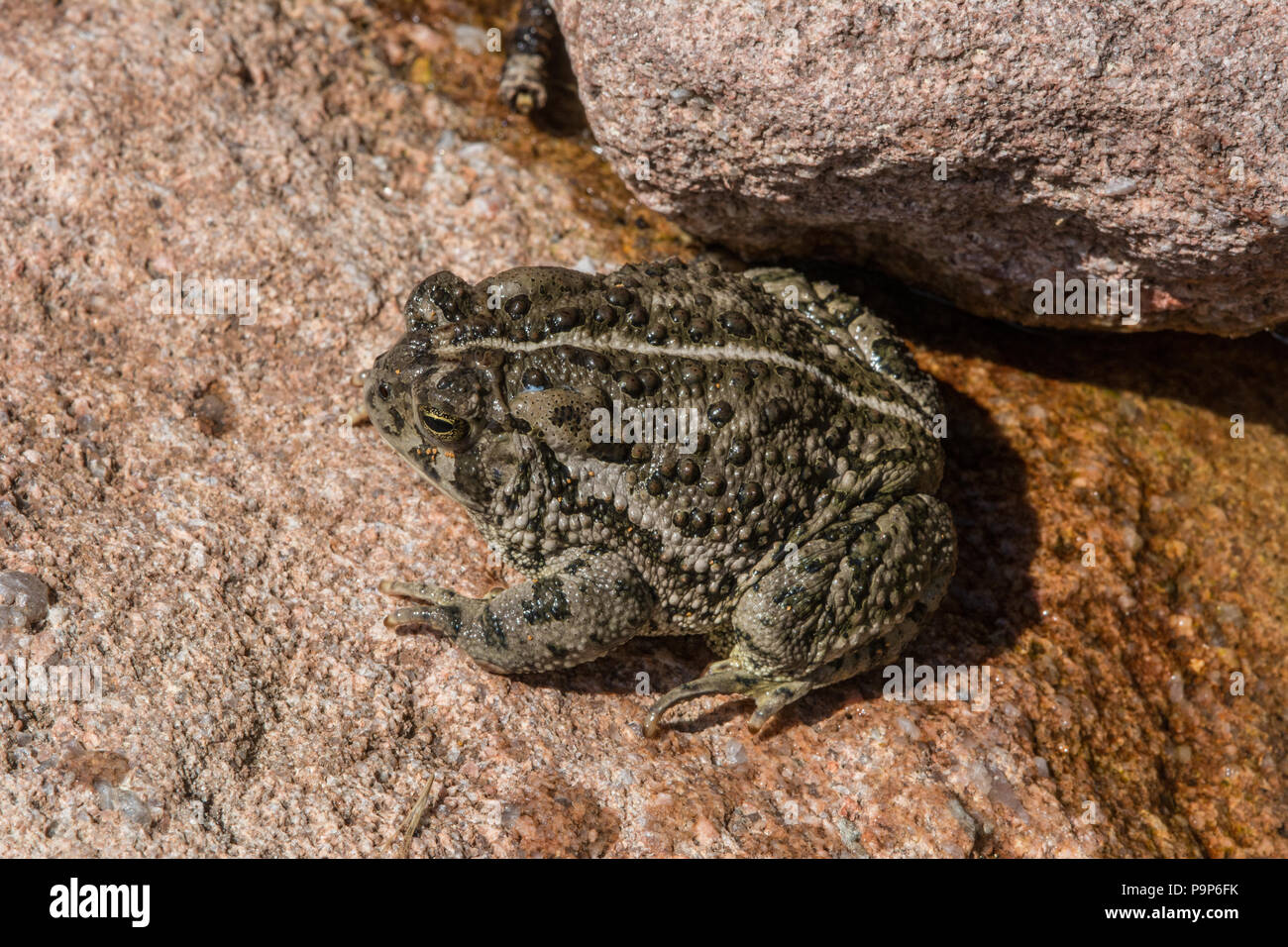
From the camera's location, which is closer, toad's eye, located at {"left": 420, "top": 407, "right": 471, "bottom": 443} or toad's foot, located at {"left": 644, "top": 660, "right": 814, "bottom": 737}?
toad's eye, located at {"left": 420, "top": 407, "right": 471, "bottom": 443}

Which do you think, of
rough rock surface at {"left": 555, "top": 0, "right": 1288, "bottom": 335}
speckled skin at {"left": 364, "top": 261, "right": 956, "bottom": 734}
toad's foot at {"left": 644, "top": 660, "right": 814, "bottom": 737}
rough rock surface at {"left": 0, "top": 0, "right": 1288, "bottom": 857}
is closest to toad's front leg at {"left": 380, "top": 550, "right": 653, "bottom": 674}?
speckled skin at {"left": 364, "top": 261, "right": 956, "bottom": 734}

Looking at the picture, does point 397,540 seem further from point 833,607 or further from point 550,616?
point 833,607

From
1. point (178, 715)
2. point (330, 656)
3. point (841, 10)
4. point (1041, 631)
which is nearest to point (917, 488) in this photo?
point (1041, 631)

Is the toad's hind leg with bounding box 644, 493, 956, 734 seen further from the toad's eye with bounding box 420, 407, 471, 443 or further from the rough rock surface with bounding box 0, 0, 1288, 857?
the toad's eye with bounding box 420, 407, 471, 443

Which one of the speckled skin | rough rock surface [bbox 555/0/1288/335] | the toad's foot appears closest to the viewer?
rough rock surface [bbox 555/0/1288/335]

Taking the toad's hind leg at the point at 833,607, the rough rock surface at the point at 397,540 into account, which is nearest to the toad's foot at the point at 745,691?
the toad's hind leg at the point at 833,607

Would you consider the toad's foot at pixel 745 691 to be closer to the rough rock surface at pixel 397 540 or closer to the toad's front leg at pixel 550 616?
the rough rock surface at pixel 397 540
